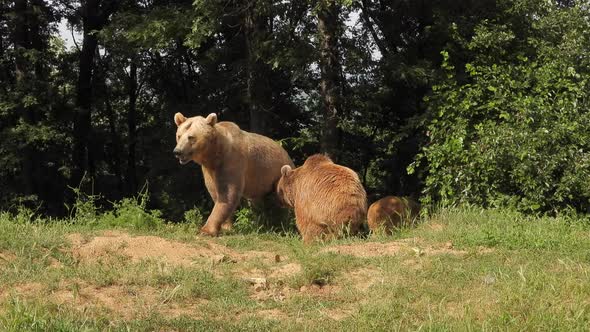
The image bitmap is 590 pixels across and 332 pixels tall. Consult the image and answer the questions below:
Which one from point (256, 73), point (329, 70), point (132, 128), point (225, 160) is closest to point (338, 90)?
point (329, 70)

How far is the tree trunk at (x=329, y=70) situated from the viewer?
13.1 metres

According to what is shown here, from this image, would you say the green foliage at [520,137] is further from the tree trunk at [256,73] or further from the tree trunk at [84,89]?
the tree trunk at [84,89]

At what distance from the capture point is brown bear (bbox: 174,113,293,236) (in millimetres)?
8188

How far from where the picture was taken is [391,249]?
674 centimetres

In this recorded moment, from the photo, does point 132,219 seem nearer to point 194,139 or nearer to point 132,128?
point 194,139

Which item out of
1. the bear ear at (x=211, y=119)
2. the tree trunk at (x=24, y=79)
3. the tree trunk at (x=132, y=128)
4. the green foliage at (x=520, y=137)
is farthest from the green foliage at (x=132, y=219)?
the tree trunk at (x=132, y=128)

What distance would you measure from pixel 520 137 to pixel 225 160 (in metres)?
4.36

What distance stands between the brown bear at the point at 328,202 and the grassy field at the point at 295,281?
1.52 ft

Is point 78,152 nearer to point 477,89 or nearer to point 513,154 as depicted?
point 477,89

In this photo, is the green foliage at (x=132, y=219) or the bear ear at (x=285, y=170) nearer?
Result: the green foliage at (x=132, y=219)

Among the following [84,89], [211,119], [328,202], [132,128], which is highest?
[84,89]

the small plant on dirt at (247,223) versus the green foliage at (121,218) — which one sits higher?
the green foliage at (121,218)

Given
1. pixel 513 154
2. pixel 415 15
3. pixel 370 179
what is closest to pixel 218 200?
pixel 513 154

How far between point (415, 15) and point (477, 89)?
17.9 ft
